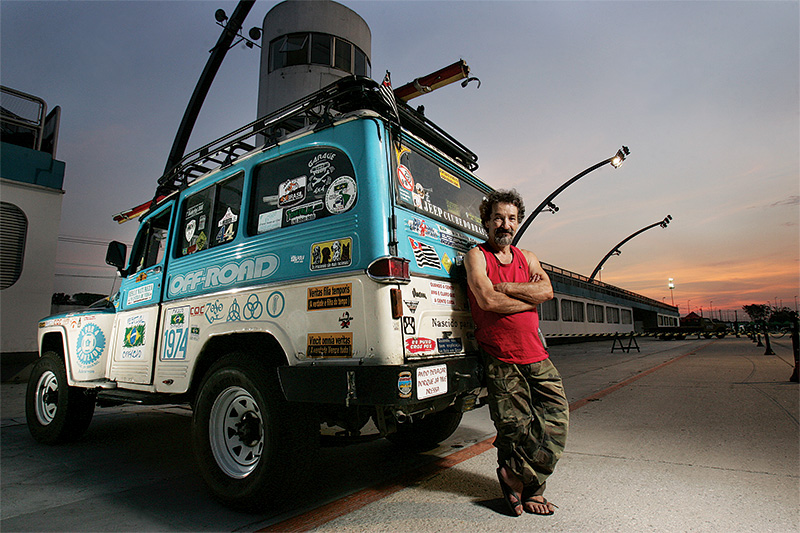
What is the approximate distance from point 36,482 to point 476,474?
3507 mm

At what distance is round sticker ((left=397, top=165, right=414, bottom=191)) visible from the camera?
2.87 meters

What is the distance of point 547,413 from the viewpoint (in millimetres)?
2707

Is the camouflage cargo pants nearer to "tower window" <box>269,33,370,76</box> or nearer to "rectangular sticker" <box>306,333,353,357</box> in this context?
"rectangular sticker" <box>306,333,353,357</box>

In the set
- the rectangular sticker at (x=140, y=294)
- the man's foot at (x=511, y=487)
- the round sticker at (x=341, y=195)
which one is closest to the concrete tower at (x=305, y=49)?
the rectangular sticker at (x=140, y=294)

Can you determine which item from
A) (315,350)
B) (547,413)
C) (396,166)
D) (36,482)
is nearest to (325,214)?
(396,166)

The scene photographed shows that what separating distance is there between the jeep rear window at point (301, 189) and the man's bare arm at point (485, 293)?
2.92 feet

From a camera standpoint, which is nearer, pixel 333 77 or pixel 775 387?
pixel 775 387

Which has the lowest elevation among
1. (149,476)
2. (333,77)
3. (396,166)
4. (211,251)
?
(149,476)

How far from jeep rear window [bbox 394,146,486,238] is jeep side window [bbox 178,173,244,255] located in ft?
4.58

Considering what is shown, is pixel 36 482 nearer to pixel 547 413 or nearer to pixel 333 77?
pixel 547 413

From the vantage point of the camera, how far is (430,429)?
405cm

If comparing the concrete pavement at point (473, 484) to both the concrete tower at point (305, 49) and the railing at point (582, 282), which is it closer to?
the concrete tower at point (305, 49)

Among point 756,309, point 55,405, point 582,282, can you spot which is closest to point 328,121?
point 55,405

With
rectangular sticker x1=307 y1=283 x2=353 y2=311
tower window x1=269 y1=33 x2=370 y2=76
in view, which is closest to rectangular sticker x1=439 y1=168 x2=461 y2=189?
rectangular sticker x1=307 y1=283 x2=353 y2=311
